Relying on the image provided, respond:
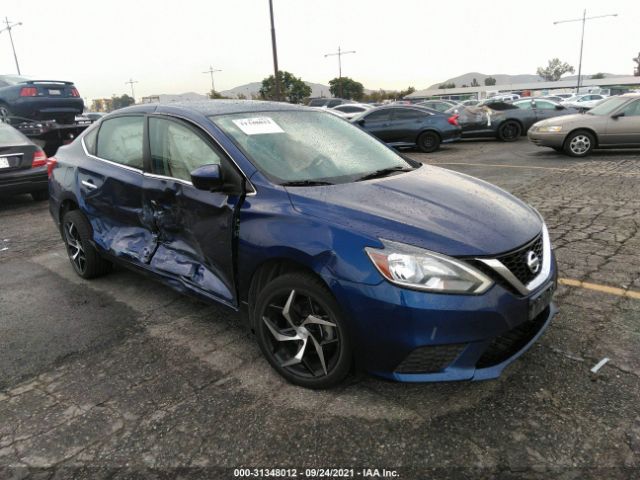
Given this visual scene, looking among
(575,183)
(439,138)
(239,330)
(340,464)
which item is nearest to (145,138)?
(239,330)

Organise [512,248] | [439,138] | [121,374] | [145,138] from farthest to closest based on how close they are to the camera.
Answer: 1. [439,138]
2. [145,138]
3. [121,374]
4. [512,248]

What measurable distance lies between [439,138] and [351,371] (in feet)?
39.2

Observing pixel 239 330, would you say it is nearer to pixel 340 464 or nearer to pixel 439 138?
pixel 340 464

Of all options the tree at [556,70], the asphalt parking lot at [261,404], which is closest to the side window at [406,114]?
the asphalt parking lot at [261,404]

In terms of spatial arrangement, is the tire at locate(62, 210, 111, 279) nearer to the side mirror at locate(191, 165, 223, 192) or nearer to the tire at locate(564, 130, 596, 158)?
the side mirror at locate(191, 165, 223, 192)

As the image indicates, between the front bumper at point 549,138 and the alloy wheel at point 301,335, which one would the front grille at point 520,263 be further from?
the front bumper at point 549,138

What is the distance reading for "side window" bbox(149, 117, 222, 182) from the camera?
3.06 meters

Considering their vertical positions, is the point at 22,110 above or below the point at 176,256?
above

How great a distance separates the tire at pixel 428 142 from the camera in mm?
13477

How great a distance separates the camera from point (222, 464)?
83.7 inches

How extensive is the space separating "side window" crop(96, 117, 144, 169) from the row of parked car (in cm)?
509

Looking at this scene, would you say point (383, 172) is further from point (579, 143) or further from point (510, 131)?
point (510, 131)

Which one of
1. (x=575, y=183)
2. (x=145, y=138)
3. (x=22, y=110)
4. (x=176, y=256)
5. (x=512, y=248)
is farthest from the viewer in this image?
(x=22, y=110)

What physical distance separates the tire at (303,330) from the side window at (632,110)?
10931mm
